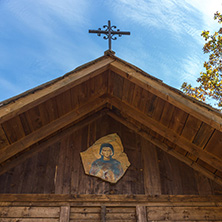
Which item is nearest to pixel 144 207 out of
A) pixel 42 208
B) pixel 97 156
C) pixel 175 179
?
pixel 175 179

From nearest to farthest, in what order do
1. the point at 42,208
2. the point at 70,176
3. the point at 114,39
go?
the point at 42,208, the point at 70,176, the point at 114,39

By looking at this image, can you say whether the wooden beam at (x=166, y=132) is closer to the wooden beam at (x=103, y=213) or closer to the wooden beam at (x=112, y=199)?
the wooden beam at (x=112, y=199)

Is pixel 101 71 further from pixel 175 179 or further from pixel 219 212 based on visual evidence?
pixel 219 212

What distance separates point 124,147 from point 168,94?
1.54 m

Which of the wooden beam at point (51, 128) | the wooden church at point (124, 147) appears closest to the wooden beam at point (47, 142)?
the wooden church at point (124, 147)

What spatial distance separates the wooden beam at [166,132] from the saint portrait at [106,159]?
0.58m

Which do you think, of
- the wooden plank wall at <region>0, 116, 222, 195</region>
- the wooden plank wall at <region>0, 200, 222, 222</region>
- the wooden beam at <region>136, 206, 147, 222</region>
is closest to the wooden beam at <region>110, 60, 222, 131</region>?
the wooden plank wall at <region>0, 116, 222, 195</region>

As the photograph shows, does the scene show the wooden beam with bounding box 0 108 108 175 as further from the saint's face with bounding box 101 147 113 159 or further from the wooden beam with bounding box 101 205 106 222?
the wooden beam with bounding box 101 205 106 222

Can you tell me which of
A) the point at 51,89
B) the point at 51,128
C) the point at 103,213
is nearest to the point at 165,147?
the point at 103,213

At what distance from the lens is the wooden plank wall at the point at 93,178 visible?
18.2 ft

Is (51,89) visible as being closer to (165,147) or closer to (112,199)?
(112,199)

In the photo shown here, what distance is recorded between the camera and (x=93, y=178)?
18.8 feet

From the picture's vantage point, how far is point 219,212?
18.0 ft

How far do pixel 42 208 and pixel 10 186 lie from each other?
691mm
